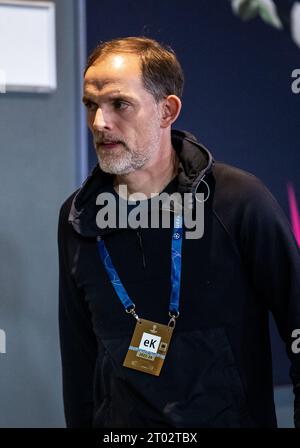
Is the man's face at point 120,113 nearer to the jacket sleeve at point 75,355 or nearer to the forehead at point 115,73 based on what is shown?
the forehead at point 115,73

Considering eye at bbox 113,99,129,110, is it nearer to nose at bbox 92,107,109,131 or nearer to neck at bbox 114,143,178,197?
nose at bbox 92,107,109,131

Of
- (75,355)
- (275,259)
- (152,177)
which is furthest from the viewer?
(75,355)

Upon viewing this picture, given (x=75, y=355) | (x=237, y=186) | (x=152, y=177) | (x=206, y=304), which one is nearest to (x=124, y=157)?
(x=152, y=177)

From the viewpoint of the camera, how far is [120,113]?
1639mm

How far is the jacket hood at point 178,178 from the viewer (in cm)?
164

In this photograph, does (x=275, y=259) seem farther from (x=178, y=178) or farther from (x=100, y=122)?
(x=100, y=122)

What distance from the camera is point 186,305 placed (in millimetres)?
1609

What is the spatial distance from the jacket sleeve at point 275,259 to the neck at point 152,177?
0.71ft

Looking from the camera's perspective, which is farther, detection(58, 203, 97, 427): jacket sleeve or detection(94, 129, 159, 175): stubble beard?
detection(58, 203, 97, 427): jacket sleeve

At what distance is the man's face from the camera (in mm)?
1625

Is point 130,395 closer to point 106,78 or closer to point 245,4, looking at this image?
point 106,78

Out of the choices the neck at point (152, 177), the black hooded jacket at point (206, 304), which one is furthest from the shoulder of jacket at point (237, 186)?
the neck at point (152, 177)

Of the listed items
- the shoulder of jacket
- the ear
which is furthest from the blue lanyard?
the ear

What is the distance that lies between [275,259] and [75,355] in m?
0.58
